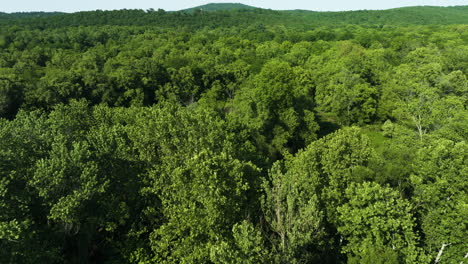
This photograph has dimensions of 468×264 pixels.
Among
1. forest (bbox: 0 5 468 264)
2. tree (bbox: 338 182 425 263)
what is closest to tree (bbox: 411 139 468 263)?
forest (bbox: 0 5 468 264)

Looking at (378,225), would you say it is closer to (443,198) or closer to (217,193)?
(443,198)

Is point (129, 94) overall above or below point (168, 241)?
above

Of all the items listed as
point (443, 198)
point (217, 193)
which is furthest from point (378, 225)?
point (217, 193)

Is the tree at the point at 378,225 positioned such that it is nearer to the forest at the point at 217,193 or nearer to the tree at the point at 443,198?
the forest at the point at 217,193

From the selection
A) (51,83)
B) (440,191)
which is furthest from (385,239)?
(51,83)

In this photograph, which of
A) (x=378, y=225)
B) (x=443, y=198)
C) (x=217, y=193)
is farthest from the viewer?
(x=443, y=198)

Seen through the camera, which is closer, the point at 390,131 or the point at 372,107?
the point at 390,131

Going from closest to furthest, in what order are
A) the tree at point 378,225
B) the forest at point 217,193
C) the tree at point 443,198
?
the forest at point 217,193, the tree at point 378,225, the tree at point 443,198

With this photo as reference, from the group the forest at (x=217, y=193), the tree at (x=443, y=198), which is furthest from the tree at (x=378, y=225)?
the tree at (x=443, y=198)

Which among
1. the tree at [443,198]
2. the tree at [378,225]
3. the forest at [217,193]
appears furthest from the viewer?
the tree at [443,198]

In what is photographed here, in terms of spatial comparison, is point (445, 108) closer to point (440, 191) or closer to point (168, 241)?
point (440, 191)

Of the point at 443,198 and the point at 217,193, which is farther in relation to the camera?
the point at 443,198
